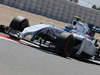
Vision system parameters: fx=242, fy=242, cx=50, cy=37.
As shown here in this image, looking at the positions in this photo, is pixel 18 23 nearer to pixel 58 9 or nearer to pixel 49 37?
pixel 49 37

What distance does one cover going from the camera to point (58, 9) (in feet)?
66.1

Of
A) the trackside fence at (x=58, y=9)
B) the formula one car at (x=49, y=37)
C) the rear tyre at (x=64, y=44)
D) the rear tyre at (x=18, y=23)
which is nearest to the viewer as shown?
the rear tyre at (x=64, y=44)

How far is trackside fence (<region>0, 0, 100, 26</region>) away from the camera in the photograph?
2005 centimetres

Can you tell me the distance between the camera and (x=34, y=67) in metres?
5.08

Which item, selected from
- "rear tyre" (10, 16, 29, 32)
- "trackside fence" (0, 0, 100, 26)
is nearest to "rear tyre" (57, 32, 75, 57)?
"rear tyre" (10, 16, 29, 32)

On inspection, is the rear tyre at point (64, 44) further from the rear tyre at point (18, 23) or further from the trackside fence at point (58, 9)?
the trackside fence at point (58, 9)

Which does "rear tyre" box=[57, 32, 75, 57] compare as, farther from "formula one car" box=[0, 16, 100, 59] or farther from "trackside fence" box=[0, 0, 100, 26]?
"trackside fence" box=[0, 0, 100, 26]

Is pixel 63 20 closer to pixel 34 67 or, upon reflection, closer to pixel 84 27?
pixel 84 27

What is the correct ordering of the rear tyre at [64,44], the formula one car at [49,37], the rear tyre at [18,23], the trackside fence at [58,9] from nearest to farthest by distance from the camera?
the rear tyre at [64,44], the formula one car at [49,37], the rear tyre at [18,23], the trackside fence at [58,9]

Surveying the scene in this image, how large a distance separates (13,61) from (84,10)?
15955 millimetres

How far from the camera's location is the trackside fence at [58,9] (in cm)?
2005

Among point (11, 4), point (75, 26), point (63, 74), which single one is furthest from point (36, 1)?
point (63, 74)

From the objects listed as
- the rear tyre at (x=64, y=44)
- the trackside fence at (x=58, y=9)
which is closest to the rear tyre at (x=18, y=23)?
the rear tyre at (x=64, y=44)

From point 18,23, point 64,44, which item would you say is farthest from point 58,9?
point 64,44
